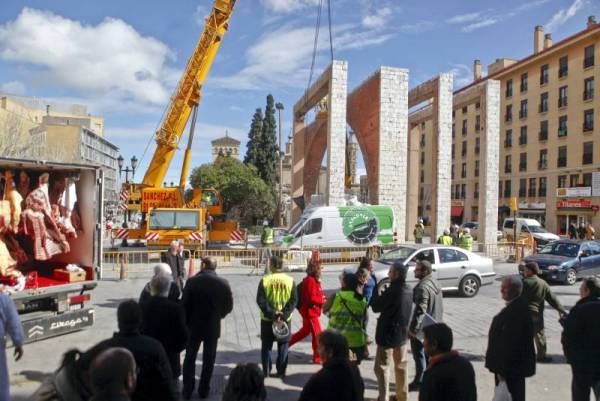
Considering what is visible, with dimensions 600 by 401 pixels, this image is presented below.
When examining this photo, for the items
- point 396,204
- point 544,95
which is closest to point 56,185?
point 396,204

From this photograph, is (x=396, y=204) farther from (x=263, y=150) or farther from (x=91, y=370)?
(x=263, y=150)

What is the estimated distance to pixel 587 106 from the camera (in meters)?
40.1

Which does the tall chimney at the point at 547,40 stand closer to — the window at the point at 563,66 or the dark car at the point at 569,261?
the window at the point at 563,66

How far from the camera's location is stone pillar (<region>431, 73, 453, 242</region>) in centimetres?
2416

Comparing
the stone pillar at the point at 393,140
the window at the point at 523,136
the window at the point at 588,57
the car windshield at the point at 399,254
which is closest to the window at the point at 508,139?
the window at the point at 523,136

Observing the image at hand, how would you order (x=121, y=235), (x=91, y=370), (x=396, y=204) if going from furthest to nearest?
(x=396, y=204), (x=121, y=235), (x=91, y=370)

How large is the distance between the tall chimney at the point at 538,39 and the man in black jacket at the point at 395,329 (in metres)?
52.4

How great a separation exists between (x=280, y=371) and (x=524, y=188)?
4734cm

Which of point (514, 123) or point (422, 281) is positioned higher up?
point (514, 123)

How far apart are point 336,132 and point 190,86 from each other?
7216 mm

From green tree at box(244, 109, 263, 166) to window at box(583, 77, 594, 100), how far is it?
31.6 meters

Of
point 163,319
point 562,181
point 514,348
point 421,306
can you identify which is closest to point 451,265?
point 421,306

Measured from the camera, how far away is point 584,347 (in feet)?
15.7

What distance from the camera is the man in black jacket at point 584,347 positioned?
15.6 ft
